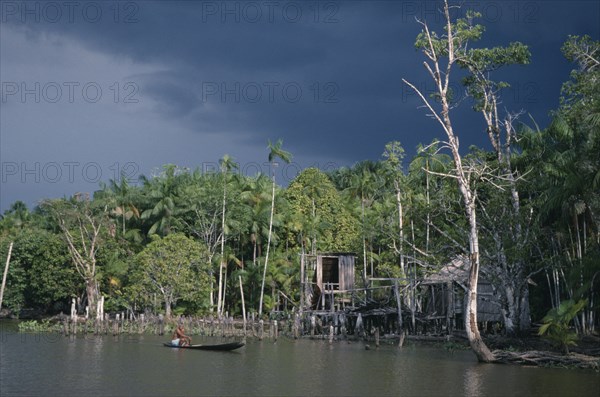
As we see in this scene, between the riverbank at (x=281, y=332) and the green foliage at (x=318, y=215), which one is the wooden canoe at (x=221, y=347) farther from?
the green foliage at (x=318, y=215)

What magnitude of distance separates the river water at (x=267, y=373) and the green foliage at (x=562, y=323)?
1.59 meters

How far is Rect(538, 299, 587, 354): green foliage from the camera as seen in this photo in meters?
23.6

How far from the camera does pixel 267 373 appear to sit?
22.2 meters

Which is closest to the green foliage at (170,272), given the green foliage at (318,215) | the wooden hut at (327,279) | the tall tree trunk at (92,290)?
the tall tree trunk at (92,290)

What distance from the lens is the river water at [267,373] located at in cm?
1862

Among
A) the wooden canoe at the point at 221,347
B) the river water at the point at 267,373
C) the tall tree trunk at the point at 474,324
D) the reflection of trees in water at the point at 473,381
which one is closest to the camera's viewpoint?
the reflection of trees in water at the point at 473,381

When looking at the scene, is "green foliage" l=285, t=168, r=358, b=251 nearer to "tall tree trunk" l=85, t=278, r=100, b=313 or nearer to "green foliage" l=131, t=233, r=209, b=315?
"green foliage" l=131, t=233, r=209, b=315

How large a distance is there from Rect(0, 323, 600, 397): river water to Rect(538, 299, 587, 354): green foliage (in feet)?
5.23

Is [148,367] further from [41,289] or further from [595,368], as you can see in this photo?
[41,289]

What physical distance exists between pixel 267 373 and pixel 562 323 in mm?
10777

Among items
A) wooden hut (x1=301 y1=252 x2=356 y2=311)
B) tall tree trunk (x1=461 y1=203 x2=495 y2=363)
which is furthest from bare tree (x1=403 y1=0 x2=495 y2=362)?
wooden hut (x1=301 y1=252 x2=356 y2=311)

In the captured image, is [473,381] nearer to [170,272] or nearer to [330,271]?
[170,272]

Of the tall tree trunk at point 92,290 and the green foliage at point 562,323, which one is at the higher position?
the tall tree trunk at point 92,290

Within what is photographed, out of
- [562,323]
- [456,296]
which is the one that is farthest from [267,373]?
[456,296]
